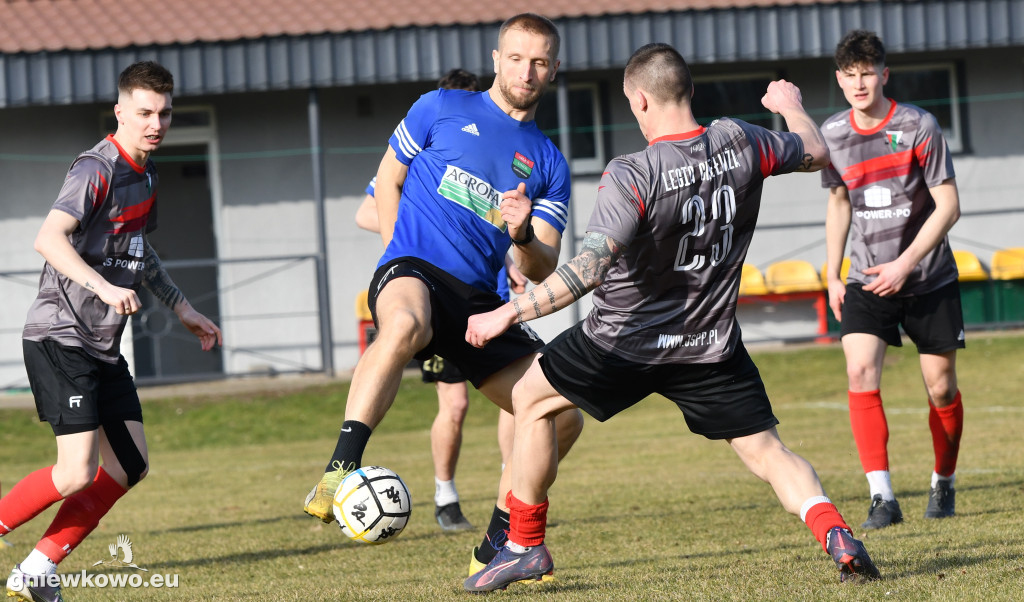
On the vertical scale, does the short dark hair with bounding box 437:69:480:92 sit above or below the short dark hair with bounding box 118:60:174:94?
above

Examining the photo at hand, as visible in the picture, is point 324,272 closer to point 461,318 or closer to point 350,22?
point 350,22

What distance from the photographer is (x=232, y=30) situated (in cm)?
1603

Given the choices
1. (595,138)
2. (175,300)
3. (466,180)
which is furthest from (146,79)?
(595,138)

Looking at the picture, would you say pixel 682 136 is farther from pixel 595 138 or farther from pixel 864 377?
pixel 595 138

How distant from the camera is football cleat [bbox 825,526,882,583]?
14.1 ft

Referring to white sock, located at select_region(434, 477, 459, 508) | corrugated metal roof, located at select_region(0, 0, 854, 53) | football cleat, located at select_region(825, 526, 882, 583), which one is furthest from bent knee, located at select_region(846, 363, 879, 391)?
corrugated metal roof, located at select_region(0, 0, 854, 53)

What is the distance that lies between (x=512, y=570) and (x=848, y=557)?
1.27 metres

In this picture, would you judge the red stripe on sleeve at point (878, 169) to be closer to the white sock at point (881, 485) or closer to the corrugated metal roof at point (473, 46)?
the white sock at point (881, 485)

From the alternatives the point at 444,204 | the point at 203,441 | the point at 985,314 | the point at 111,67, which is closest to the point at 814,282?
the point at 985,314

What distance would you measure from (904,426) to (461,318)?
7.05 meters

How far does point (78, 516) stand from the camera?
5398 mm

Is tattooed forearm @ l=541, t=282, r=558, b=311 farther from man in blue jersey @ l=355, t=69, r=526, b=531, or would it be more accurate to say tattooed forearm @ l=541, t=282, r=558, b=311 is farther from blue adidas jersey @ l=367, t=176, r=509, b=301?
man in blue jersey @ l=355, t=69, r=526, b=531

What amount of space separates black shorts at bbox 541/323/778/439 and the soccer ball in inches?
30.3

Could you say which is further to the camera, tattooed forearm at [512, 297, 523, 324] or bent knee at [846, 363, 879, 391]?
bent knee at [846, 363, 879, 391]
